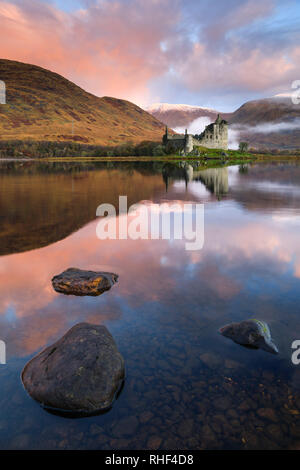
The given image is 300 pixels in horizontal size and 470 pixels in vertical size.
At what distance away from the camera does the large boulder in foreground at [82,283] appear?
37.1 feet

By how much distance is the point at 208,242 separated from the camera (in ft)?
57.0

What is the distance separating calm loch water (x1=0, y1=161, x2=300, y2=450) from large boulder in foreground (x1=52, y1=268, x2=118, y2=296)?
361mm

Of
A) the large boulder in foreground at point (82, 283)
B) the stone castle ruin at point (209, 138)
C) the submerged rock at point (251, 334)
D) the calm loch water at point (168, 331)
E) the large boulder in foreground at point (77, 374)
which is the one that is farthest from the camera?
the stone castle ruin at point (209, 138)

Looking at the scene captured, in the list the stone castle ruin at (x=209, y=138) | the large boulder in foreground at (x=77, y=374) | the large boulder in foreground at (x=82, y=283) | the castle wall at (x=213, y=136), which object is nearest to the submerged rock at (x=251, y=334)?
the large boulder in foreground at (x=77, y=374)

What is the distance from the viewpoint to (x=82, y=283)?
11.5 meters

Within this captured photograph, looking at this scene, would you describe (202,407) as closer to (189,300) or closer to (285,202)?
(189,300)

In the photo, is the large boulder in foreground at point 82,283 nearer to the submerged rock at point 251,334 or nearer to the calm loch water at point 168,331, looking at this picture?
the calm loch water at point 168,331

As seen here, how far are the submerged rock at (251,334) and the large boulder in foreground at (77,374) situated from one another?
10.8 feet

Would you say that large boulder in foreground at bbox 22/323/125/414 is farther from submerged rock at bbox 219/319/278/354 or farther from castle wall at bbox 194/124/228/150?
castle wall at bbox 194/124/228/150

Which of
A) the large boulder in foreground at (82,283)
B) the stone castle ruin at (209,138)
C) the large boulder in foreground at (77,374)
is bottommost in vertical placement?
the large boulder in foreground at (77,374)

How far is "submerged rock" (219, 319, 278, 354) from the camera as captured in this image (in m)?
8.07

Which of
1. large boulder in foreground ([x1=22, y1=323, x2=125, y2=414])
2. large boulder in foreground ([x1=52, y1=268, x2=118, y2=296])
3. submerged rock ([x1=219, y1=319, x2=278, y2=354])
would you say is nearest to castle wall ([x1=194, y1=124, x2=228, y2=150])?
large boulder in foreground ([x1=52, y1=268, x2=118, y2=296])
